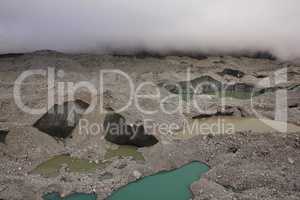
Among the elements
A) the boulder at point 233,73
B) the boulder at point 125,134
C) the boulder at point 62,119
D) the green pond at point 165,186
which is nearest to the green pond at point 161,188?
the green pond at point 165,186

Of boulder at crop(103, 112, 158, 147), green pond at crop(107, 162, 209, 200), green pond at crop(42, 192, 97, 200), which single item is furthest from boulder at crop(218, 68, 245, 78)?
green pond at crop(42, 192, 97, 200)

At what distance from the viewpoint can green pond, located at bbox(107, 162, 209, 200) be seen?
21203 millimetres

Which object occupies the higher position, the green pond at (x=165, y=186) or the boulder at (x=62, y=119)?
the boulder at (x=62, y=119)

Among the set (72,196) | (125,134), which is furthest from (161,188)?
(125,134)

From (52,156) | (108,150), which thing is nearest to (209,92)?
(108,150)

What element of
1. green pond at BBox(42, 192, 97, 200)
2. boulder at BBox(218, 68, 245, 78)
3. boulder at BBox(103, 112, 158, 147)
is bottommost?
green pond at BBox(42, 192, 97, 200)

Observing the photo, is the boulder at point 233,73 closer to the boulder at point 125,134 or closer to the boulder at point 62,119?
the boulder at point 125,134

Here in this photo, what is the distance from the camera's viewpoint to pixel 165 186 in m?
22.3

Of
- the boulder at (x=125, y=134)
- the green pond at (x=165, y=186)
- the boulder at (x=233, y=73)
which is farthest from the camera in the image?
the boulder at (x=233, y=73)

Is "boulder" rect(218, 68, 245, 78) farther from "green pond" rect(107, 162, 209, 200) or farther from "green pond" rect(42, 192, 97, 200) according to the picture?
"green pond" rect(42, 192, 97, 200)

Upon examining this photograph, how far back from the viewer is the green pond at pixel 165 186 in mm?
21203

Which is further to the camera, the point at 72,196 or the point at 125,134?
the point at 125,134

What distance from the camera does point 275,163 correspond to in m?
22.5

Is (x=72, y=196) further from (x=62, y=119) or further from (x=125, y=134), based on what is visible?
(x=62, y=119)
